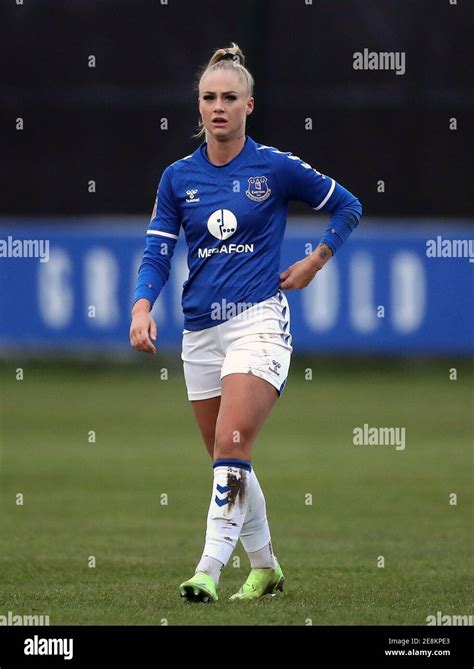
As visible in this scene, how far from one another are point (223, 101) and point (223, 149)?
256mm

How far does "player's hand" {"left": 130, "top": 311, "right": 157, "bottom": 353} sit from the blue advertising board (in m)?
11.8

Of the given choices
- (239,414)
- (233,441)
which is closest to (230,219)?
(239,414)

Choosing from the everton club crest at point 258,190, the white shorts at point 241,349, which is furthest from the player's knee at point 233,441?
the everton club crest at point 258,190

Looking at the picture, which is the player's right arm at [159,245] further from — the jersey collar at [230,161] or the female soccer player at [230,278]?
the jersey collar at [230,161]

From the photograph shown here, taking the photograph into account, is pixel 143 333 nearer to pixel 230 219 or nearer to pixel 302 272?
pixel 230 219

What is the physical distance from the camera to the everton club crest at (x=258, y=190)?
6.96 m

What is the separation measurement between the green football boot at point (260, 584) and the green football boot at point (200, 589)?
27 cm

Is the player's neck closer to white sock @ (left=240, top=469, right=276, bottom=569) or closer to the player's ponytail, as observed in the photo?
the player's ponytail

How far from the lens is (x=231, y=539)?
6.81 m

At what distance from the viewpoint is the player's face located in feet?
22.5

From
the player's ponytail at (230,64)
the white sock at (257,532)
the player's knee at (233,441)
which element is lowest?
the white sock at (257,532)

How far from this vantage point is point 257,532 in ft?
23.8
